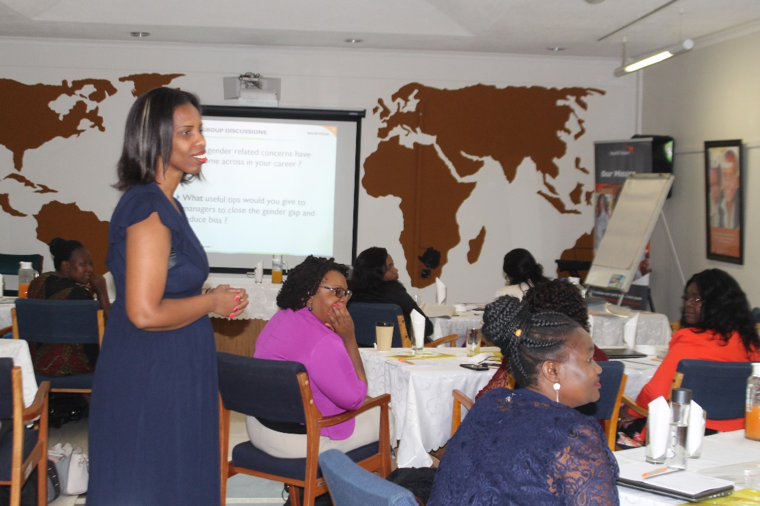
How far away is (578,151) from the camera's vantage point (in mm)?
8289

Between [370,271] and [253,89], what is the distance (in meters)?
3.70

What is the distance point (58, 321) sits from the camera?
407 cm

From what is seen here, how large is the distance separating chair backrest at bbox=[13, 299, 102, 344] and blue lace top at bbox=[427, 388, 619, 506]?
3.11 meters

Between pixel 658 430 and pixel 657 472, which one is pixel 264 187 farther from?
pixel 657 472

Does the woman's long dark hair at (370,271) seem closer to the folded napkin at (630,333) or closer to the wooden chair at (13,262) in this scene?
the folded napkin at (630,333)

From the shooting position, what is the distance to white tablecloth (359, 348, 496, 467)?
3.32 m

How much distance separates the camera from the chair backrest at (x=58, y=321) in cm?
404

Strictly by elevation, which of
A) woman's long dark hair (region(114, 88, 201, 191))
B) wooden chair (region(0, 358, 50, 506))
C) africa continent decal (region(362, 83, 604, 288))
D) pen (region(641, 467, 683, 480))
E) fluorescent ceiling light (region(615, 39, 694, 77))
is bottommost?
wooden chair (region(0, 358, 50, 506))

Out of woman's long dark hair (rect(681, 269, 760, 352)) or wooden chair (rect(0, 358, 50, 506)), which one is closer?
wooden chair (rect(0, 358, 50, 506))

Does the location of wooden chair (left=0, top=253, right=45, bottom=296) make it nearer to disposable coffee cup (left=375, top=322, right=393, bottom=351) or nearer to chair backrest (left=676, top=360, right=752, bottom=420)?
disposable coffee cup (left=375, top=322, right=393, bottom=351)

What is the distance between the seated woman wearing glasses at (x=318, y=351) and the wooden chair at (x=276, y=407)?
0.17 ft

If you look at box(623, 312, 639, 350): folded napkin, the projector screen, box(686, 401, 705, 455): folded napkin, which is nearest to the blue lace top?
box(686, 401, 705, 455): folded napkin

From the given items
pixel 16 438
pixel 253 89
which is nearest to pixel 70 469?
pixel 16 438

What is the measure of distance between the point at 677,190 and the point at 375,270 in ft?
13.3
